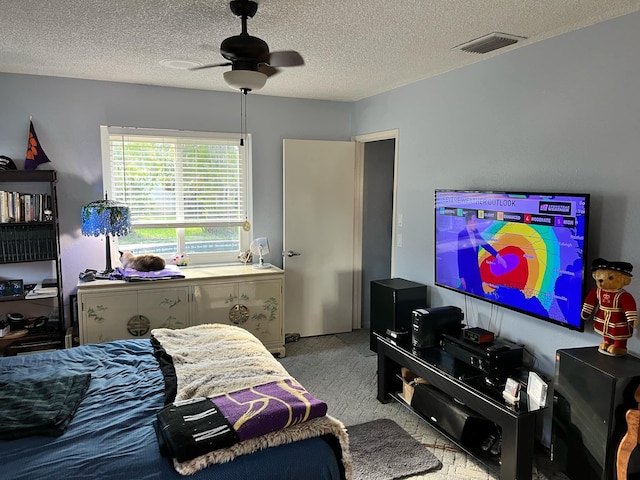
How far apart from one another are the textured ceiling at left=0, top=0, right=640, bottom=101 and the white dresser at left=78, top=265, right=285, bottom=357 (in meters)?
1.67

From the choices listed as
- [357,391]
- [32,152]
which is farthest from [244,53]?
[357,391]

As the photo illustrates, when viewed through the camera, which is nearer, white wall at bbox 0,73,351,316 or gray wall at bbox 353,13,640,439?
gray wall at bbox 353,13,640,439

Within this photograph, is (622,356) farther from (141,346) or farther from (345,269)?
(345,269)

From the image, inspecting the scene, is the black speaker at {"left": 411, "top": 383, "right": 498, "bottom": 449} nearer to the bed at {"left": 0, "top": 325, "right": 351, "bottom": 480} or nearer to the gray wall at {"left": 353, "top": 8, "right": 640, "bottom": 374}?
the gray wall at {"left": 353, "top": 8, "right": 640, "bottom": 374}

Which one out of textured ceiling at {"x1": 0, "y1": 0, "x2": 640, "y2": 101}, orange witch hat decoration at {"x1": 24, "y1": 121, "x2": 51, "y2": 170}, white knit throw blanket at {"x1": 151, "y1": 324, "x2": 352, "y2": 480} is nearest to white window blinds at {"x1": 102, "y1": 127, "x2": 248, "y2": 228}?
orange witch hat decoration at {"x1": 24, "y1": 121, "x2": 51, "y2": 170}

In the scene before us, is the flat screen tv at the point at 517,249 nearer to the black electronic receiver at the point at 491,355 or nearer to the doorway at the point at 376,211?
the black electronic receiver at the point at 491,355

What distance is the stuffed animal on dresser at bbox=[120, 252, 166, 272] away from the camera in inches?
155

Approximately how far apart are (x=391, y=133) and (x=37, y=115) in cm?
297

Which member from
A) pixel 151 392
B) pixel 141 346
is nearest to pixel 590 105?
pixel 151 392

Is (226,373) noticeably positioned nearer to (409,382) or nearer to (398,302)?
(409,382)

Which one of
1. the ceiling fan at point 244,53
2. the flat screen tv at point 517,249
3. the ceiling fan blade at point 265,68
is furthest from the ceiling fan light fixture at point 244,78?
the flat screen tv at point 517,249

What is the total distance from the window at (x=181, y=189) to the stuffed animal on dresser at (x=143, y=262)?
30cm

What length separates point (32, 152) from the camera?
374cm

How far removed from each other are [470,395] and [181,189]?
3064mm
